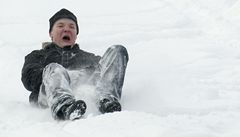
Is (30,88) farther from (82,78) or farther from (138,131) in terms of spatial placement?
(138,131)

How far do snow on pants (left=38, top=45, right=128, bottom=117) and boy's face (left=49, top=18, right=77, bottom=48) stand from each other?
2.10 feet

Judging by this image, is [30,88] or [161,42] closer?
[30,88]

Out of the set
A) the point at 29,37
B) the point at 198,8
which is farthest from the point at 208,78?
the point at 198,8

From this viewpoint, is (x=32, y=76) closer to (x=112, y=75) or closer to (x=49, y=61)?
(x=49, y=61)

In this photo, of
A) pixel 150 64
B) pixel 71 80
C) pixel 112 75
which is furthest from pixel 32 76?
pixel 150 64

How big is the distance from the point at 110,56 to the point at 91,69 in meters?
0.38

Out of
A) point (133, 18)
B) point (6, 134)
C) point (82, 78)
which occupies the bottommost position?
point (6, 134)

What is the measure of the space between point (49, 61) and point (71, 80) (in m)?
0.37

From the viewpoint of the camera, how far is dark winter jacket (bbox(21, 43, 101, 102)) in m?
4.06

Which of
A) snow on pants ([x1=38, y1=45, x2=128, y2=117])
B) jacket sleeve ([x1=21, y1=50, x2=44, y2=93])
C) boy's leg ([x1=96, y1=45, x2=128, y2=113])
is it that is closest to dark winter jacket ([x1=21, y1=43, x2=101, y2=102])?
jacket sleeve ([x1=21, y1=50, x2=44, y2=93])

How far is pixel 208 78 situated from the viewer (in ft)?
14.9

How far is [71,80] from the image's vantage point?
405 cm

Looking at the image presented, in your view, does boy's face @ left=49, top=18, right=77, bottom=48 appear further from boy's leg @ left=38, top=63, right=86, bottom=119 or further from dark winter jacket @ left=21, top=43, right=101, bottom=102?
boy's leg @ left=38, top=63, right=86, bottom=119

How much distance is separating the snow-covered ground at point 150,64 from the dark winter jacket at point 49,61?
185 mm
